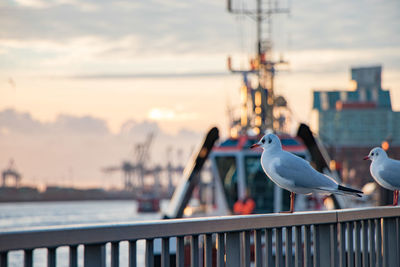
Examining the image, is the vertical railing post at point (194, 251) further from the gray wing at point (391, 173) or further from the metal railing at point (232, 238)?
the gray wing at point (391, 173)

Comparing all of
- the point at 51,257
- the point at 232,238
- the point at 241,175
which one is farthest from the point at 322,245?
the point at 241,175

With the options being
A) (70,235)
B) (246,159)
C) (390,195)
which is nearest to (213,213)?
(246,159)

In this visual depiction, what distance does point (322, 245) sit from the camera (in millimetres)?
4645

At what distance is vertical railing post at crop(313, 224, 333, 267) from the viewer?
457 cm

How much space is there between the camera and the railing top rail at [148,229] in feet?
9.73

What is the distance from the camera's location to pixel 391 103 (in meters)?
188

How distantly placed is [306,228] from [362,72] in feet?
607

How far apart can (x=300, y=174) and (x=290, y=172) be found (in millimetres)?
136

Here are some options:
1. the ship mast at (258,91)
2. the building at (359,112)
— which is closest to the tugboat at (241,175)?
the ship mast at (258,91)

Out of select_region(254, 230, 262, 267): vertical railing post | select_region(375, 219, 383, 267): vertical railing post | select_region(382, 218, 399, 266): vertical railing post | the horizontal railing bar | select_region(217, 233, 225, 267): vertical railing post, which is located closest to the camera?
select_region(217, 233, 225, 267): vertical railing post

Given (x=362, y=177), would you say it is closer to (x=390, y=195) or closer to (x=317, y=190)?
(x=390, y=195)

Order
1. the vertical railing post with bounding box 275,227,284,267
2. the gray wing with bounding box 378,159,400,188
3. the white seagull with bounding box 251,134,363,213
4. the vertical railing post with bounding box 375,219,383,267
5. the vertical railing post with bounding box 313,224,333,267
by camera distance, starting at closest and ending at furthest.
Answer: the vertical railing post with bounding box 275,227,284,267 < the vertical railing post with bounding box 313,224,333,267 < the white seagull with bounding box 251,134,363,213 < the vertical railing post with bounding box 375,219,383,267 < the gray wing with bounding box 378,159,400,188

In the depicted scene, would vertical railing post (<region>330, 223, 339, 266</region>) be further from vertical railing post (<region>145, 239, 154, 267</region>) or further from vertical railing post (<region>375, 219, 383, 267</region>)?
vertical railing post (<region>145, 239, 154, 267</region>)

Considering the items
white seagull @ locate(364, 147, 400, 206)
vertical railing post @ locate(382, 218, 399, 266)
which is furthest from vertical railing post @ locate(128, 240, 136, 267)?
white seagull @ locate(364, 147, 400, 206)
